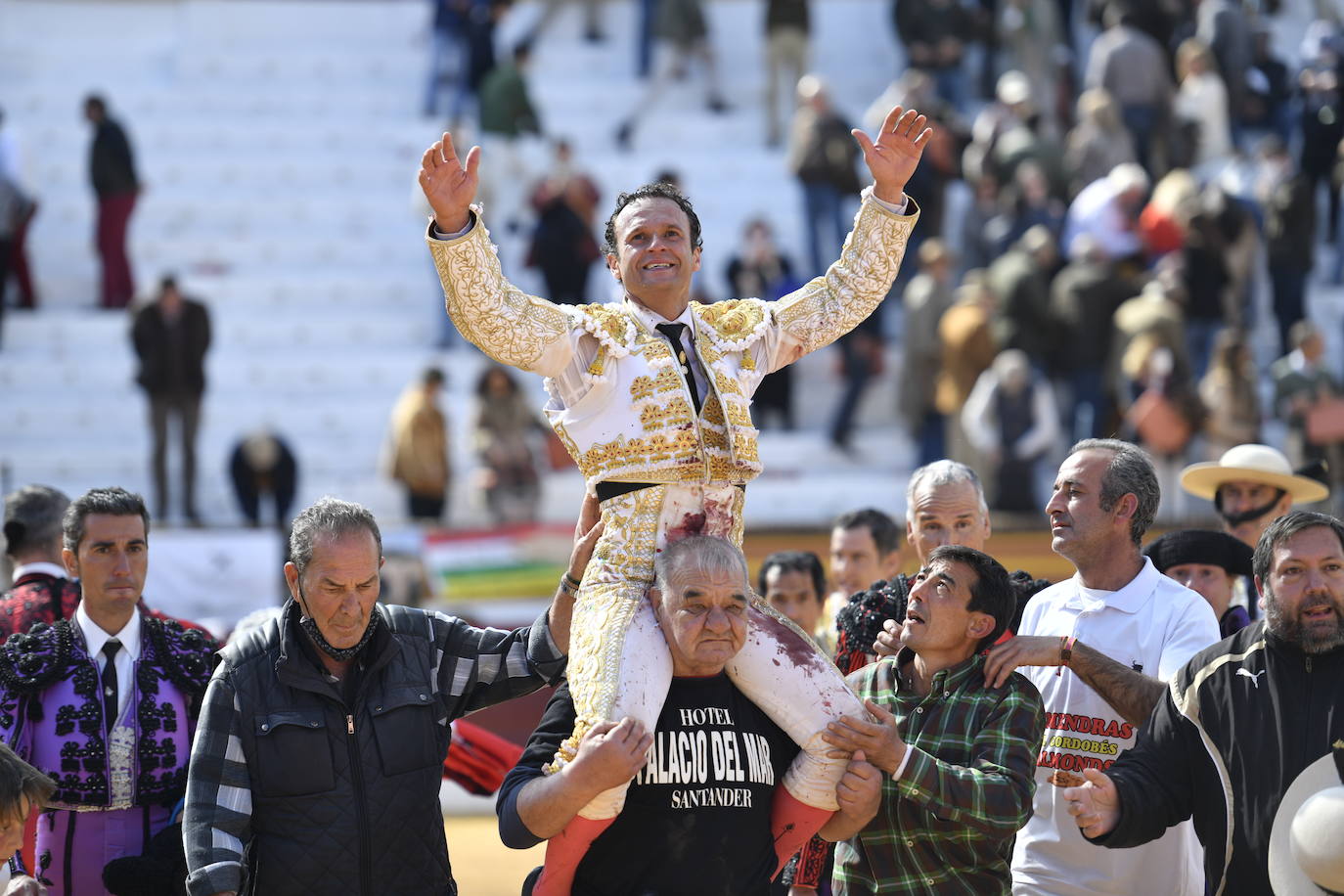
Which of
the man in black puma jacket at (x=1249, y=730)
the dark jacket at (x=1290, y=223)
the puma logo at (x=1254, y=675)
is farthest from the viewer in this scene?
the dark jacket at (x=1290, y=223)

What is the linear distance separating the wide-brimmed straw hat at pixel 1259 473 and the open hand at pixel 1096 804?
2654 millimetres

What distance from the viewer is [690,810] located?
4891 millimetres

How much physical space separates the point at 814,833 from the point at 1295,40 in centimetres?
1692

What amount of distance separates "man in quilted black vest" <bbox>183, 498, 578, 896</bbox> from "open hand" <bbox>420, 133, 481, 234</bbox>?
2.51 ft

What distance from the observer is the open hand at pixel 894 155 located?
5.38 metres

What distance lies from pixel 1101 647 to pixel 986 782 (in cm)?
84

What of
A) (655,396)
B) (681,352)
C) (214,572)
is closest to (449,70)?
(214,572)

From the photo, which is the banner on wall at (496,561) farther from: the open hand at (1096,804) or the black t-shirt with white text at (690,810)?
the open hand at (1096,804)

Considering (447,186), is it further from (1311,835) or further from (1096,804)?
(1311,835)

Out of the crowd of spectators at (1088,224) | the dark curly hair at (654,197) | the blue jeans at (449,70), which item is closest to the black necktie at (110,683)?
the dark curly hair at (654,197)

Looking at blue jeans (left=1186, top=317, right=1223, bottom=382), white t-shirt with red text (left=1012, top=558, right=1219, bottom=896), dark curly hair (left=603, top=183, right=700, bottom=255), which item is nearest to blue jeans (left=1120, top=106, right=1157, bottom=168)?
blue jeans (left=1186, top=317, right=1223, bottom=382)

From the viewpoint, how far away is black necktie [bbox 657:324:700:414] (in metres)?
5.21

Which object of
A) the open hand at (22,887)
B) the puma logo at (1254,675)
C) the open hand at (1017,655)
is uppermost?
the open hand at (1017,655)

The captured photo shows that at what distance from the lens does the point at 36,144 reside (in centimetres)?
1892
